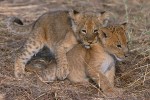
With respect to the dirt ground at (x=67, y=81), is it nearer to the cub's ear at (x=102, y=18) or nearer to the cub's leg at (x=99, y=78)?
the cub's leg at (x=99, y=78)

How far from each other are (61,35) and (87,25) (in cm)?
76

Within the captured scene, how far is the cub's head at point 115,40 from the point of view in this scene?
7094mm

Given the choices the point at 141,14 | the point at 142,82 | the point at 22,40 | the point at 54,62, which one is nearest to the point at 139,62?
the point at 142,82

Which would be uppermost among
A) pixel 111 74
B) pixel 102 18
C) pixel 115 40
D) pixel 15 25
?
pixel 102 18

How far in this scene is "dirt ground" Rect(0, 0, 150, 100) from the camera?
7.09 metres

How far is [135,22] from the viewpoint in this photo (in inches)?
415

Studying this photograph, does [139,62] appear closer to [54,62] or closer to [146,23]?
[54,62]

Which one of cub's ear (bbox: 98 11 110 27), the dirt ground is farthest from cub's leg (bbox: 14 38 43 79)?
cub's ear (bbox: 98 11 110 27)

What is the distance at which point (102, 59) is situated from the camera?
727cm

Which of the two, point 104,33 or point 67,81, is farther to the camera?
point 67,81

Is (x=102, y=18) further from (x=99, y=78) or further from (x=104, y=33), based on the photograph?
(x=99, y=78)

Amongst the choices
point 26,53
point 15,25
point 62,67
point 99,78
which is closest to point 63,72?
point 62,67

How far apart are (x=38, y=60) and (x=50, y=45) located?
447 mm

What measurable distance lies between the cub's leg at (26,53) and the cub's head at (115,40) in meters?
1.20
